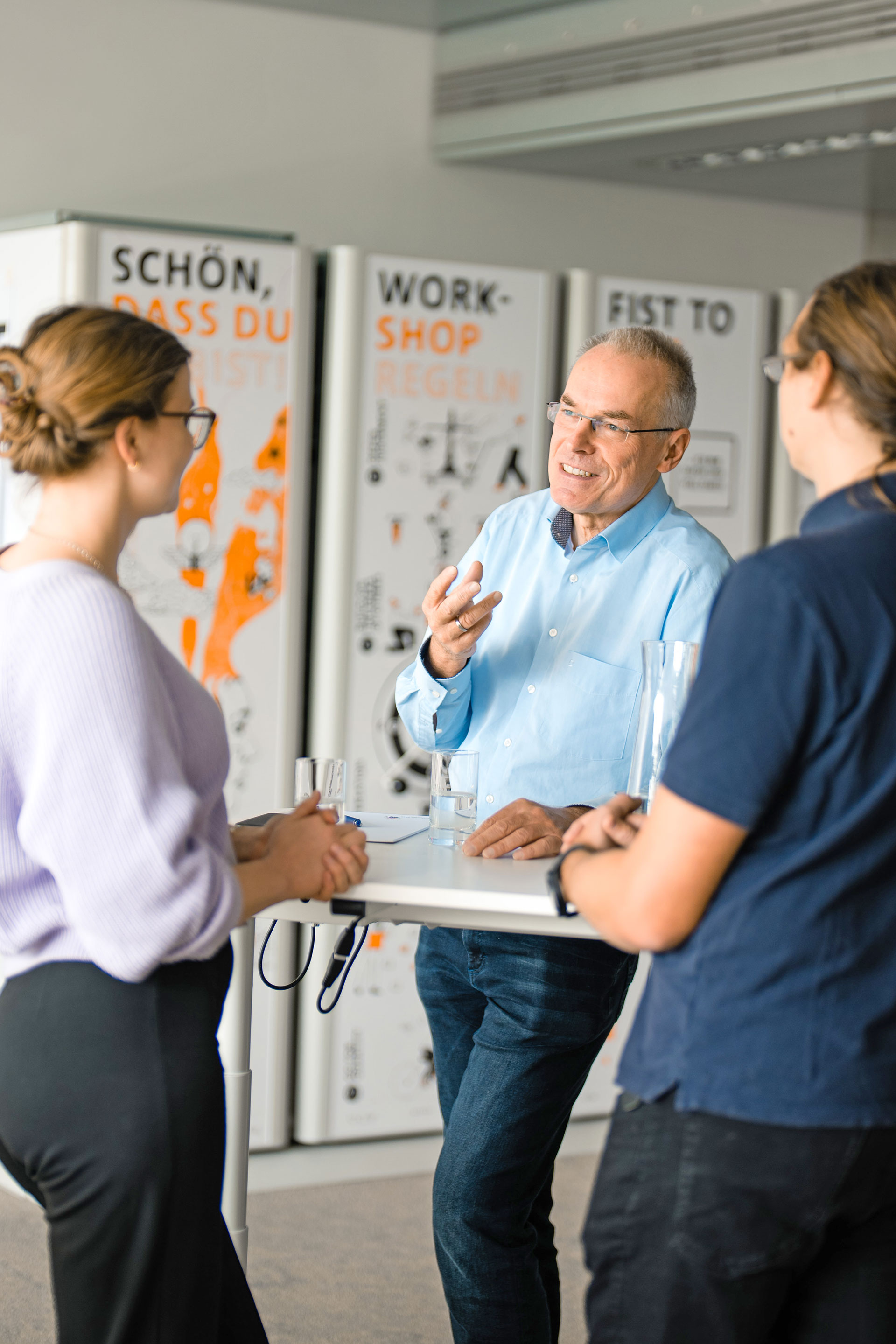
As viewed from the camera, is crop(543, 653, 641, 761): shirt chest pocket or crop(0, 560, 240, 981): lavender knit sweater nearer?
crop(0, 560, 240, 981): lavender knit sweater

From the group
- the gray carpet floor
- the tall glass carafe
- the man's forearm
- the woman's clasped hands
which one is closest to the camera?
the woman's clasped hands

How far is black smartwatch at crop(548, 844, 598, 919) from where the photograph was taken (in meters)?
1.50

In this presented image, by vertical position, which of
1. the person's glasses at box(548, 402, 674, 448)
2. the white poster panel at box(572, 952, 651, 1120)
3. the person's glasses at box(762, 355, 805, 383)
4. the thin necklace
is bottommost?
the white poster panel at box(572, 952, 651, 1120)

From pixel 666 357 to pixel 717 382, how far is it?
166 cm

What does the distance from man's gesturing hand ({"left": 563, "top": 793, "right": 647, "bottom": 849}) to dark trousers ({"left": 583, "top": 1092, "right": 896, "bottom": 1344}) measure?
307 mm

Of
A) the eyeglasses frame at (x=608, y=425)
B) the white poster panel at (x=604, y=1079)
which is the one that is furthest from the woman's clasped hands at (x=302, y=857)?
the white poster panel at (x=604, y=1079)

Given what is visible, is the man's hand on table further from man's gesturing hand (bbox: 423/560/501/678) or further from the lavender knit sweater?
the lavender knit sweater

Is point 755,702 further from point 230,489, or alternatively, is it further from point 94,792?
point 230,489

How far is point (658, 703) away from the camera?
73.3 inches

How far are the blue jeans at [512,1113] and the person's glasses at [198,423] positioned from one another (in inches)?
35.0

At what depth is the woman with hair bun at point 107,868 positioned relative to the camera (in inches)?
53.6

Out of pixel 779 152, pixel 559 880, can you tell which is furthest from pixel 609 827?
pixel 779 152

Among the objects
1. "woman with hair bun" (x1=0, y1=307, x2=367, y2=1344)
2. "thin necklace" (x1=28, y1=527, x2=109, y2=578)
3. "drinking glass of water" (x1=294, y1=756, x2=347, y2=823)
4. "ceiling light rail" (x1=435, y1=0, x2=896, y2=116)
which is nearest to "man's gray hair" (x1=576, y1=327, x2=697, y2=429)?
"drinking glass of water" (x1=294, y1=756, x2=347, y2=823)

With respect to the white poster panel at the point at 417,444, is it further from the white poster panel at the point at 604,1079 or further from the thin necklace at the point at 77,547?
the thin necklace at the point at 77,547
